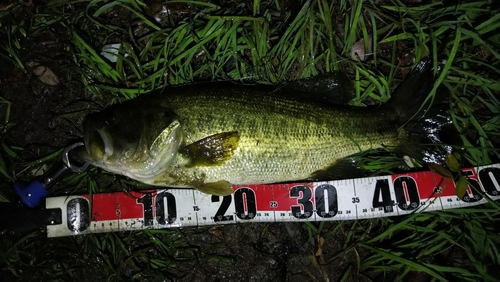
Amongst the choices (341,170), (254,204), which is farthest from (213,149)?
(341,170)

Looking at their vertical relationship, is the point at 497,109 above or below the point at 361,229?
above

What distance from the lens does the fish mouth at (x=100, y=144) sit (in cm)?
246

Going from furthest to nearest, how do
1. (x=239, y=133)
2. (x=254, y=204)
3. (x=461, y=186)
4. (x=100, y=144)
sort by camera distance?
(x=254, y=204) < (x=461, y=186) < (x=239, y=133) < (x=100, y=144)

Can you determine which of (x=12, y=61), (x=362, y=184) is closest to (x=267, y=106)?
(x=362, y=184)

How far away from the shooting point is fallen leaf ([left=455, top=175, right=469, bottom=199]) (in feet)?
9.17

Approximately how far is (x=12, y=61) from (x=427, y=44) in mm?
3532

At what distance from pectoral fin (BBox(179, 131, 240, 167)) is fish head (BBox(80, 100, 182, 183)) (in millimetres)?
113

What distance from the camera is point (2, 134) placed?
325 centimetres

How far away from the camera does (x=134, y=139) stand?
2.48m

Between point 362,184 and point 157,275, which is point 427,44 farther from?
point 157,275

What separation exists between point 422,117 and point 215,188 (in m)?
1.67

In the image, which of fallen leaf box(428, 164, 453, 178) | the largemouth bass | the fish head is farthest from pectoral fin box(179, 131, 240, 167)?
fallen leaf box(428, 164, 453, 178)

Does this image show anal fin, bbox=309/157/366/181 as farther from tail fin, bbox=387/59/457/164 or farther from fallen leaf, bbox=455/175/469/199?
fallen leaf, bbox=455/175/469/199

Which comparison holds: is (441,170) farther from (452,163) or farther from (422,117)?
(422,117)
